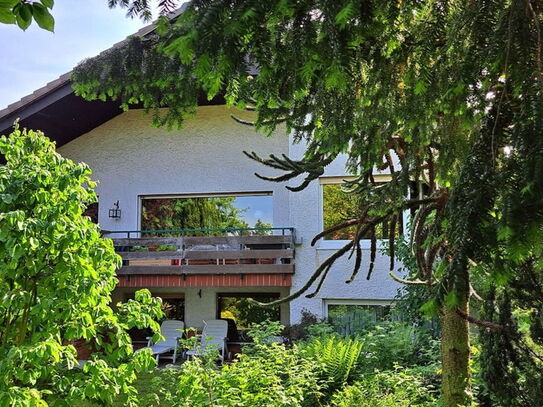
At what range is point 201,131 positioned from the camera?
41.3ft

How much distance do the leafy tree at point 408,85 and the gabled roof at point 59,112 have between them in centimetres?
837

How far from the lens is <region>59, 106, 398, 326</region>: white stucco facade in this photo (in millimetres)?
11391

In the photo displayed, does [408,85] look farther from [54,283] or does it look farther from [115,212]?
[115,212]

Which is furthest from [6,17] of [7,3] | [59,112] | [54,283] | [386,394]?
[59,112]

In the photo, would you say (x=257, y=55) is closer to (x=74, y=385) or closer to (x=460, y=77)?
(x=460, y=77)

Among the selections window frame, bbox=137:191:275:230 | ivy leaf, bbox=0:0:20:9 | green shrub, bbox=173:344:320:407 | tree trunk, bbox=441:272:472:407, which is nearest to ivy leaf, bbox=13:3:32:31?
ivy leaf, bbox=0:0:20:9

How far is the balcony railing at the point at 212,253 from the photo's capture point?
10727mm

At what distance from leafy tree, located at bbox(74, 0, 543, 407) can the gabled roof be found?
8.37m

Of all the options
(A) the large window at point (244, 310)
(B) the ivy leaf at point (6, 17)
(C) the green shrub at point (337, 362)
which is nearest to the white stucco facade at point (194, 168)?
(A) the large window at point (244, 310)

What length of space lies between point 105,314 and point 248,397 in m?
1.31

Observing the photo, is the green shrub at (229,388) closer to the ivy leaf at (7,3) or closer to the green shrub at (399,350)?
the green shrub at (399,350)

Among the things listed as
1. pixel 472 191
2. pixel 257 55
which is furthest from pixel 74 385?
pixel 472 191

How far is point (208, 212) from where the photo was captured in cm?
1262

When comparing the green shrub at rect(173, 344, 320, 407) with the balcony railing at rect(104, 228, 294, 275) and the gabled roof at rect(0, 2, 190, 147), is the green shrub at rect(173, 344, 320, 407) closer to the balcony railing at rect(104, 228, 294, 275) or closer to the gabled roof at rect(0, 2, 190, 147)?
the balcony railing at rect(104, 228, 294, 275)
